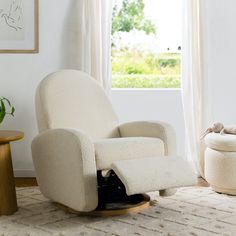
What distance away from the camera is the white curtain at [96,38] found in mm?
4016

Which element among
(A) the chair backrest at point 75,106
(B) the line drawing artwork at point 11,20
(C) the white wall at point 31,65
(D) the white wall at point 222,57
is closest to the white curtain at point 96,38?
(C) the white wall at point 31,65

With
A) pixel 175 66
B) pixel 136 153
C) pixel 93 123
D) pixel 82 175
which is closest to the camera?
pixel 82 175

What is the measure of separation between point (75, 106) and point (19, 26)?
106cm

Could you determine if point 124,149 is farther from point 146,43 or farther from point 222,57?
point 146,43

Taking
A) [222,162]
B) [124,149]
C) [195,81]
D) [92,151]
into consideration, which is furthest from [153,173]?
[195,81]

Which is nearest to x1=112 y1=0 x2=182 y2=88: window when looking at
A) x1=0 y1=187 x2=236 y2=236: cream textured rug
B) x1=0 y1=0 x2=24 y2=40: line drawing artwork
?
x1=0 y1=0 x2=24 y2=40: line drawing artwork

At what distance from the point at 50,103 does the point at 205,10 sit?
5.37ft

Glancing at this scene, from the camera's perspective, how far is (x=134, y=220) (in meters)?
2.87

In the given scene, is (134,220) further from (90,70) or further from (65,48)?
(65,48)

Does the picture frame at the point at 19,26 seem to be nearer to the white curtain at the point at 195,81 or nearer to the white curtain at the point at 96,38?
the white curtain at the point at 96,38

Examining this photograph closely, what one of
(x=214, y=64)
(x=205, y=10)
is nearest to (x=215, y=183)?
(x=214, y=64)

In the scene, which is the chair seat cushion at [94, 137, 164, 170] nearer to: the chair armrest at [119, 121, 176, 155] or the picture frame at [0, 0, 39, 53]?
the chair armrest at [119, 121, 176, 155]

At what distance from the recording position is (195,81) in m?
4.09

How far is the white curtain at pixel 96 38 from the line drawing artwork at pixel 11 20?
1.68 ft
